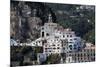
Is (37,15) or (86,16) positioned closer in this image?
A: (37,15)

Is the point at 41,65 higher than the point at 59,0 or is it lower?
lower

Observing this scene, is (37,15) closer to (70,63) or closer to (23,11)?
(23,11)

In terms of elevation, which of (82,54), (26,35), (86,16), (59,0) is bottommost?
(82,54)

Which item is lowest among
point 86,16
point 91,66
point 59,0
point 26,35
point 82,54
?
point 91,66

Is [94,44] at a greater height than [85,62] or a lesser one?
greater

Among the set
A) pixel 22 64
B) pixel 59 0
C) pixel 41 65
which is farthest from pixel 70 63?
pixel 59 0
